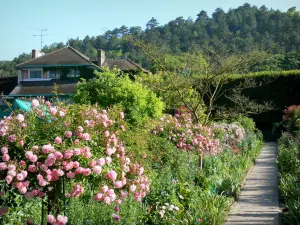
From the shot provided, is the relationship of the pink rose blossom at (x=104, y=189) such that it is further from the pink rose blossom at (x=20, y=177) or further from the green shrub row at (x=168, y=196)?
the pink rose blossom at (x=20, y=177)

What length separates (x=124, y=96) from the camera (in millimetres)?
13594

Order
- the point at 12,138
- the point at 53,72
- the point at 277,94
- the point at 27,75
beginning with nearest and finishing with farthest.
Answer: the point at 12,138
the point at 277,94
the point at 53,72
the point at 27,75

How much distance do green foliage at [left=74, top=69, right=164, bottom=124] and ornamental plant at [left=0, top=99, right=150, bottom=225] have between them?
7.97 meters

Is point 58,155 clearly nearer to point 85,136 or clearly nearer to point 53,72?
point 85,136

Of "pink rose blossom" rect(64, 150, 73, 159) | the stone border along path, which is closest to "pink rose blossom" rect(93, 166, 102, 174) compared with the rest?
"pink rose blossom" rect(64, 150, 73, 159)

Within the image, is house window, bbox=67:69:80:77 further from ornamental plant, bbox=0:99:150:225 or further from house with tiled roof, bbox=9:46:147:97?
ornamental plant, bbox=0:99:150:225

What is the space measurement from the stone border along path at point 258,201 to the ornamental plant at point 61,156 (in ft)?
7.82

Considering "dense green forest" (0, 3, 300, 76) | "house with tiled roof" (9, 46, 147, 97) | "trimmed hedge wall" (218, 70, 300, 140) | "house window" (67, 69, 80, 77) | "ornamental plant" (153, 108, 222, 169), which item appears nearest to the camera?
"ornamental plant" (153, 108, 222, 169)

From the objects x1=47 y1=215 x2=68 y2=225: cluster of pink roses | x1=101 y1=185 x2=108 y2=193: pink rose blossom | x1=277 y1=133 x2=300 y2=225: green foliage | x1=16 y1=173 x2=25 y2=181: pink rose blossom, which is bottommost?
x1=277 y1=133 x2=300 y2=225: green foliage

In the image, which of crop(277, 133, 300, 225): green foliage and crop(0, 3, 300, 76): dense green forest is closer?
crop(277, 133, 300, 225): green foliage

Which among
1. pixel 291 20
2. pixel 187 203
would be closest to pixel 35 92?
pixel 187 203

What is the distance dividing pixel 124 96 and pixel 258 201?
7092 mm

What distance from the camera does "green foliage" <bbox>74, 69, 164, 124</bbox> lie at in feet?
43.8

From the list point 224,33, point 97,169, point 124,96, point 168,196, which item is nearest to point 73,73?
point 124,96
